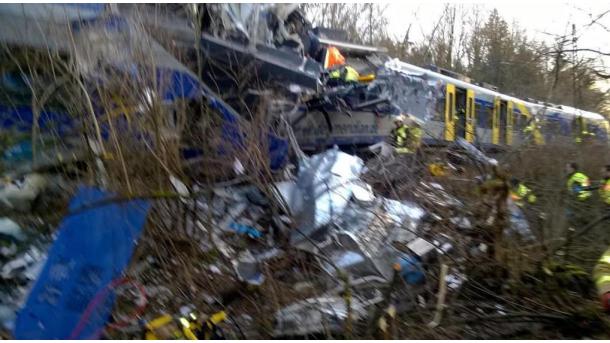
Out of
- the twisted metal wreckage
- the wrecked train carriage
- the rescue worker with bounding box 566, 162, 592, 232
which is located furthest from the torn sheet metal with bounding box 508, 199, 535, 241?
the wrecked train carriage

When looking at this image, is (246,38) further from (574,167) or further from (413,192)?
(574,167)

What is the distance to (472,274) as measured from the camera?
4539mm

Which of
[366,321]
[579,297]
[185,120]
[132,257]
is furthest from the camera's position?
[185,120]

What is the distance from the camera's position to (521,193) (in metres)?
5.47

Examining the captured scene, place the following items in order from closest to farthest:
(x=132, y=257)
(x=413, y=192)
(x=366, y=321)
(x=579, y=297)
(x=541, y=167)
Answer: (x=366, y=321) < (x=579, y=297) < (x=132, y=257) < (x=541, y=167) < (x=413, y=192)

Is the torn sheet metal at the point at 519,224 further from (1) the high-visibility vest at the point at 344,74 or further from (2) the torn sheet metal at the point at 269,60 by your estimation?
(1) the high-visibility vest at the point at 344,74

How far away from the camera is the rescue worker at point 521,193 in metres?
5.14

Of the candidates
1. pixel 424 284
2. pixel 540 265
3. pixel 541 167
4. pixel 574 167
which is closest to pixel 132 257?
pixel 424 284

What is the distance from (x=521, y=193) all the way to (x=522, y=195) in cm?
3

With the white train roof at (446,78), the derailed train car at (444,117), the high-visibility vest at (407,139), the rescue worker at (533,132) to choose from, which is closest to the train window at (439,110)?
the derailed train car at (444,117)

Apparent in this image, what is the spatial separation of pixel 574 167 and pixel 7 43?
231 inches

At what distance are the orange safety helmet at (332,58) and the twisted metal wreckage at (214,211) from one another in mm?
1972

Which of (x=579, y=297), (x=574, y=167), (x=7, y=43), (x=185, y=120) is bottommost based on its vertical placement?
(x=579, y=297)

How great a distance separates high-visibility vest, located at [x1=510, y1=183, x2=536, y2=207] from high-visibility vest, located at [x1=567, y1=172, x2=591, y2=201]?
37 cm
